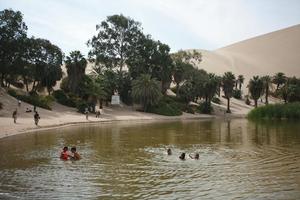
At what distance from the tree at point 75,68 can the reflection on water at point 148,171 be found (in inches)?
1696

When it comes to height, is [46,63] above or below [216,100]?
above

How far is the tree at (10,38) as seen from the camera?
66062 millimetres

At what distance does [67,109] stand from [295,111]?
37179mm

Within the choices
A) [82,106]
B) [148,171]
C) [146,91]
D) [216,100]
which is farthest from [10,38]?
[216,100]

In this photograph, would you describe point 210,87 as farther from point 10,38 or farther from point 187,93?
point 10,38

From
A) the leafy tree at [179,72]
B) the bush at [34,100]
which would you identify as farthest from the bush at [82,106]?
the leafy tree at [179,72]

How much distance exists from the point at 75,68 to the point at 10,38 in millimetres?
14761

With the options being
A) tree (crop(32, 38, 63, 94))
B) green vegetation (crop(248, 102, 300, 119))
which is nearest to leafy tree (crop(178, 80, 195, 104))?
green vegetation (crop(248, 102, 300, 119))

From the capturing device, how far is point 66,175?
69.4 feet

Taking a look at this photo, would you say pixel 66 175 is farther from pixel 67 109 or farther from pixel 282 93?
pixel 282 93

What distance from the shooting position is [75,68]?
3088 inches

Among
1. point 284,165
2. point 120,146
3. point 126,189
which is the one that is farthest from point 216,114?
point 126,189

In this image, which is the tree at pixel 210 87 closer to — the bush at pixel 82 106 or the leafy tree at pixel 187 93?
the leafy tree at pixel 187 93

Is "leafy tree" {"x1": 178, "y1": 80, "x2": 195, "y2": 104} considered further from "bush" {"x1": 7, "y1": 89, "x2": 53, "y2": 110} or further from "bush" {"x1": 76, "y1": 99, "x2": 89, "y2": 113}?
"bush" {"x1": 7, "y1": 89, "x2": 53, "y2": 110}
